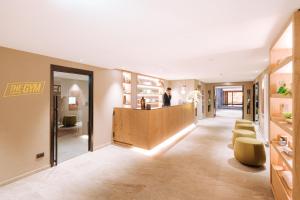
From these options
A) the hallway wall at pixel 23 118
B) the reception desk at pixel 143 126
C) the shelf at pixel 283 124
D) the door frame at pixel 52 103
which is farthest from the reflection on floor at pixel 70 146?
the shelf at pixel 283 124

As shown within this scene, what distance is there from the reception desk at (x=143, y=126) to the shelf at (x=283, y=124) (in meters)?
2.87

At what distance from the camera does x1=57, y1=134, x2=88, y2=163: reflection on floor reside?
14.2ft

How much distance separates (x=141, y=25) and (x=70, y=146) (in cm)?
445

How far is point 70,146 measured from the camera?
505 cm

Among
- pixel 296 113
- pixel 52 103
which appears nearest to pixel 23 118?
pixel 52 103

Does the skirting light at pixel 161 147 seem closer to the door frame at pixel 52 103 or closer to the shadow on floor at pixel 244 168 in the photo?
the door frame at pixel 52 103

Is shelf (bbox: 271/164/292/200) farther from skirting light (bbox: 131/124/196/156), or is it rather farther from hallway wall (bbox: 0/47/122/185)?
hallway wall (bbox: 0/47/122/185)

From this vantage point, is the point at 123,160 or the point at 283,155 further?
the point at 123,160

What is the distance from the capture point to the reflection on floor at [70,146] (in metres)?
Result: 4.34

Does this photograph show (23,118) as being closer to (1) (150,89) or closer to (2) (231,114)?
(1) (150,89)

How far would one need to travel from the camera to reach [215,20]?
2.06m

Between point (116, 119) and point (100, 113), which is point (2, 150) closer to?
point (100, 113)

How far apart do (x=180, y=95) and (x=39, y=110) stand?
751cm

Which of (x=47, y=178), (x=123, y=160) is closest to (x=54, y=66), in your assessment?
(x=47, y=178)
